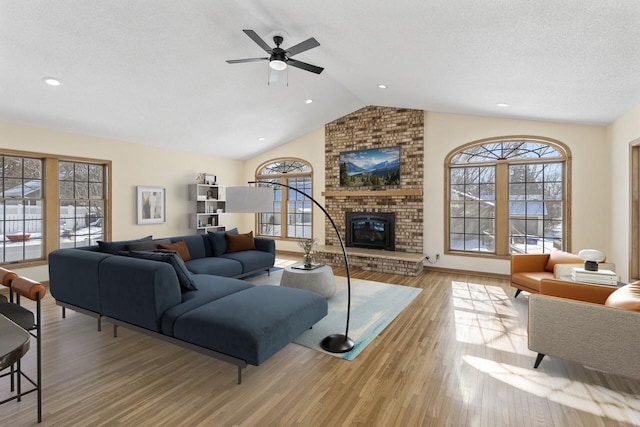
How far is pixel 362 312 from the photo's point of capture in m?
3.90

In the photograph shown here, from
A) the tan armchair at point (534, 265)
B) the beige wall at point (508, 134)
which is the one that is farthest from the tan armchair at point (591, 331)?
the beige wall at point (508, 134)

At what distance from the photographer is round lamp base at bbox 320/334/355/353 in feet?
9.51

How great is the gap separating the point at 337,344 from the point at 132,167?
17.7 feet

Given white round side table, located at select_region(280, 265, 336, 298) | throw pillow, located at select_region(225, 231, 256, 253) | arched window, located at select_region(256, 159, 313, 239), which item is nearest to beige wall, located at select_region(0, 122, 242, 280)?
arched window, located at select_region(256, 159, 313, 239)

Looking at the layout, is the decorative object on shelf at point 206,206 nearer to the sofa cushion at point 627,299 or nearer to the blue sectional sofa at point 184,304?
the blue sectional sofa at point 184,304

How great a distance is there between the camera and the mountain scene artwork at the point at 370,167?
666 cm

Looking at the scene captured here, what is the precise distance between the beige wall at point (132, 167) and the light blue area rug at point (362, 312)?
4009mm

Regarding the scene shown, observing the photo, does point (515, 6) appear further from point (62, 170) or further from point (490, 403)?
point (62, 170)

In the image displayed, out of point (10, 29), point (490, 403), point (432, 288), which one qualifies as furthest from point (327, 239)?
point (10, 29)

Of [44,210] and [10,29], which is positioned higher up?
[10,29]

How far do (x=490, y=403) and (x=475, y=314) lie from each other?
6.09ft

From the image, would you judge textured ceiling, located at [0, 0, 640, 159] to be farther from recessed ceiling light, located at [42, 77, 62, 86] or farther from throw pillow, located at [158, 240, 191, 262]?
throw pillow, located at [158, 240, 191, 262]

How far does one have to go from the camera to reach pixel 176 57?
3.82 m

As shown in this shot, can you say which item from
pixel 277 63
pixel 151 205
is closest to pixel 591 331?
pixel 277 63
